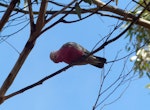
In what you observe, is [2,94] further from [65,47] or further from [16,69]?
[65,47]

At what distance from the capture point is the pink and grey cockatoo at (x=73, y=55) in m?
3.46

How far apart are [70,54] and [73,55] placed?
37mm

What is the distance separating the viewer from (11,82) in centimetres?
245

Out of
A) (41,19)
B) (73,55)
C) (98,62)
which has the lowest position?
(41,19)

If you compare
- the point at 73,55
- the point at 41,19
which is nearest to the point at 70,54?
the point at 73,55

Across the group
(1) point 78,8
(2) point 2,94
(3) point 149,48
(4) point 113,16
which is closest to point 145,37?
(3) point 149,48

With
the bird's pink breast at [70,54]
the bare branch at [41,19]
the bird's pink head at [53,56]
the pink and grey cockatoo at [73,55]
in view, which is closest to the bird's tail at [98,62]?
the pink and grey cockatoo at [73,55]

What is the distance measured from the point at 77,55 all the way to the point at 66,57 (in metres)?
0.09

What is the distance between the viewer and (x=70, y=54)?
11.8 feet

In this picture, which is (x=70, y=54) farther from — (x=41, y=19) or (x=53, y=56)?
(x=41, y=19)

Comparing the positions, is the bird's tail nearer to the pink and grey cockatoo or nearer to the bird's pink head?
the pink and grey cockatoo

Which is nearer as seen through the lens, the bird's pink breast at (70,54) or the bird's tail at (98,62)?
the bird's tail at (98,62)

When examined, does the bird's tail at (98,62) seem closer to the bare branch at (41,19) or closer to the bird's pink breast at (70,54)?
the bird's pink breast at (70,54)

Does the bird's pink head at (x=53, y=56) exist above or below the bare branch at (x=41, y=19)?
above
